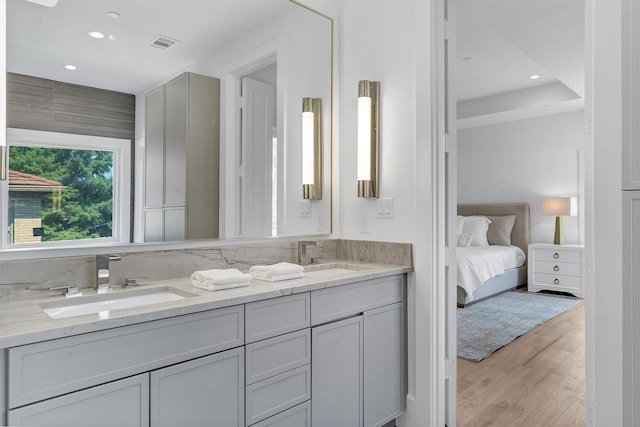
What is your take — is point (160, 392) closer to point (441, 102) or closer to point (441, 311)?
point (441, 311)

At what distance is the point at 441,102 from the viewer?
85.1 inches

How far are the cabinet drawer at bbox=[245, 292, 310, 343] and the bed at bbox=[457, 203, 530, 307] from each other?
3226mm

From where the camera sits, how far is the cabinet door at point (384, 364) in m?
2.02

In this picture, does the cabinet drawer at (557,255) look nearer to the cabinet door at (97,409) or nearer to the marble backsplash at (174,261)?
the marble backsplash at (174,261)

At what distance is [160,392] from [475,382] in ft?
7.28

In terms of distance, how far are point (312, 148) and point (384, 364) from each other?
1.30 m

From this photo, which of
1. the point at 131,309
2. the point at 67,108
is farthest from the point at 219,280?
the point at 67,108

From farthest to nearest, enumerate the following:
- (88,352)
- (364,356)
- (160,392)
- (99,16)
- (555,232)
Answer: (555,232) < (364,356) < (99,16) < (160,392) < (88,352)

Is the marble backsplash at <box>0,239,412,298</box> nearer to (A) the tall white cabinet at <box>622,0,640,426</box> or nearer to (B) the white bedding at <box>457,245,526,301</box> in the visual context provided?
(A) the tall white cabinet at <box>622,0,640,426</box>

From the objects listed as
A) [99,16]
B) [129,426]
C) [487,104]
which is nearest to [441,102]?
[99,16]

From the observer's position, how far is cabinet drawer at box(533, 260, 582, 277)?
539 centimetres

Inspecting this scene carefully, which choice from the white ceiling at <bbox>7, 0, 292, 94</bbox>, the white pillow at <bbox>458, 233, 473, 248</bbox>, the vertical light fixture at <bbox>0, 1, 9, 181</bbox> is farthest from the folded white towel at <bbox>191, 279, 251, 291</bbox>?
the white pillow at <bbox>458, 233, 473, 248</bbox>

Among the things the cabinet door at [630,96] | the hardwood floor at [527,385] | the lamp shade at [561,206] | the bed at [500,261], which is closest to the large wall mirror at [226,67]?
the hardwood floor at [527,385]

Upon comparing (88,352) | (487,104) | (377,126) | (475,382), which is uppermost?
(487,104)
